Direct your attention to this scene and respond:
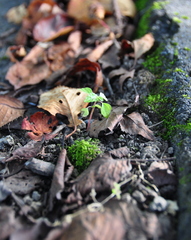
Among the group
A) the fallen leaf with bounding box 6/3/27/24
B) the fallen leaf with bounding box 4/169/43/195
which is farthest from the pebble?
the fallen leaf with bounding box 6/3/27/24

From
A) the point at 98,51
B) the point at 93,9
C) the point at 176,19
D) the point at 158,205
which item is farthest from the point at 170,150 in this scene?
the point at 93,9

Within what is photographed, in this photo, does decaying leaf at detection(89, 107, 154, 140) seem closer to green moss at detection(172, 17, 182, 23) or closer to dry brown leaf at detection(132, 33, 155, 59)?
dry brown leaf at detection(132, 33, 155, 59)

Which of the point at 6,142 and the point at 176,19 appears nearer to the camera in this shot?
the point at 6,142

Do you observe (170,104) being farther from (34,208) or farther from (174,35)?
(34,208)

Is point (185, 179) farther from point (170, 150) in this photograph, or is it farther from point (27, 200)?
point (27, 200)


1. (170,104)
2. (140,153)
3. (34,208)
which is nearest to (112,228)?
(34,208)

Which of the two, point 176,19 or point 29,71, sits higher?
point 176,19

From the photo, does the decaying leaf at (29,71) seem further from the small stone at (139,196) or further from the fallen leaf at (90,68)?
the small stone at (139,196)

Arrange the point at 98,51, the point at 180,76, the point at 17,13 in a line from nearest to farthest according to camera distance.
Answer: the point at 180,76
the point at 98,51
the point at 17,13
